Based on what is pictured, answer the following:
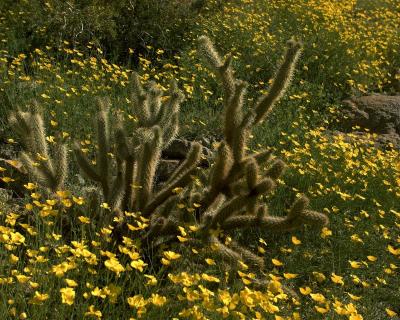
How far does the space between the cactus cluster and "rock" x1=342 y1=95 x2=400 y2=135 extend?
4312 mm

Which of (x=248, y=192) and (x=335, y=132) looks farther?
(x=335, y=132)

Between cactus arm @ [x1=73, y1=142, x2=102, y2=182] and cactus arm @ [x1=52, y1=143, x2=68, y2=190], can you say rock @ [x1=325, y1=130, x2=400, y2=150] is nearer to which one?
cactus arm @ [x1=73, y1=142, x2=102, y2=182]

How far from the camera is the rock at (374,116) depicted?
876cm

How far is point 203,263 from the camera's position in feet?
14.5

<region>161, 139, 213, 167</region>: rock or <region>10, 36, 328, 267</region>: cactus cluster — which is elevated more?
<region>10, 36, 328, 267</region>: cactus cluster

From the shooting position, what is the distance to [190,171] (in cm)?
473

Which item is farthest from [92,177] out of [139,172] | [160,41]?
[160,41]

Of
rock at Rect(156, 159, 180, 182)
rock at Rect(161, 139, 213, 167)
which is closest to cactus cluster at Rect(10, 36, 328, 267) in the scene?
rock at Rect(156, 159, 180, 182)

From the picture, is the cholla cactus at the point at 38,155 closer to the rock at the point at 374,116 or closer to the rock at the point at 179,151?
the rock at the point at 179,151

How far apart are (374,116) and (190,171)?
4.71m

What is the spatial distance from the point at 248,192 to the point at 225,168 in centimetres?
24

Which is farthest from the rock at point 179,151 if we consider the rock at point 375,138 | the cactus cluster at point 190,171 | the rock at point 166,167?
the rock at point 375,138

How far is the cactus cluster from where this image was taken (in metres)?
4.33

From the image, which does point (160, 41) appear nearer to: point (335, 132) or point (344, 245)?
point (335, 132)
